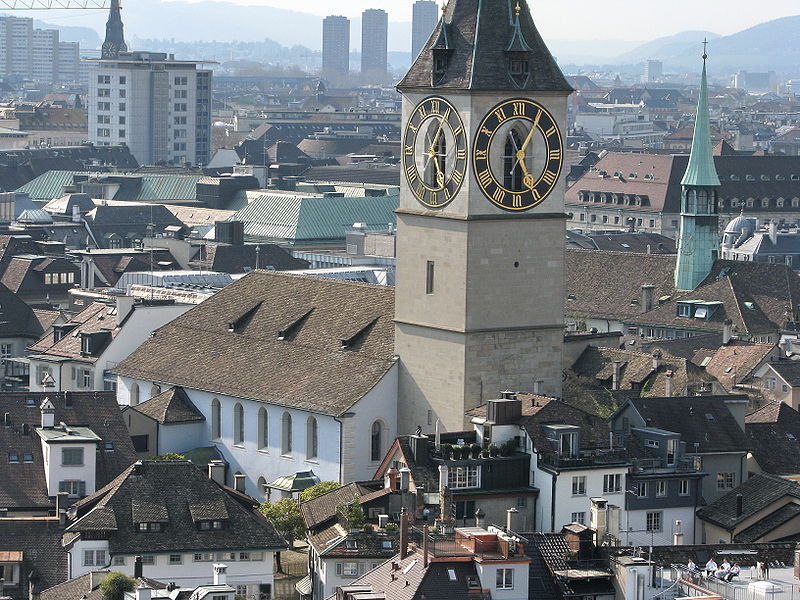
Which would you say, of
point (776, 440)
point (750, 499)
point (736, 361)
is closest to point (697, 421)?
point (776, 440)

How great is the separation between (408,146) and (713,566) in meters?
27.7

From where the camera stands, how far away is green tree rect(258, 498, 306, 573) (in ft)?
297

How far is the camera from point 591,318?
151250 millimetres

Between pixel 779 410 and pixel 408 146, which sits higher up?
pixel 408 146

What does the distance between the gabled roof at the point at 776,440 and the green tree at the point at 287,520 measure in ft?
57.9

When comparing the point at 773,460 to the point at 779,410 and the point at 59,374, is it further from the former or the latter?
the point at 59,374

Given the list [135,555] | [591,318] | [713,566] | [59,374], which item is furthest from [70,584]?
[591,318]

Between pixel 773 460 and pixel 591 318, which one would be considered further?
pixel 591 318

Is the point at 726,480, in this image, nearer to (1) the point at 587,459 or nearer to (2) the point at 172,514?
(1) the point at 587,459

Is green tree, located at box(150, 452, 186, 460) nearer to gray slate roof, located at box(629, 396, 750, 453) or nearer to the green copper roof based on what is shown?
gray slate roof, located at box(629, 396, 750, 453)

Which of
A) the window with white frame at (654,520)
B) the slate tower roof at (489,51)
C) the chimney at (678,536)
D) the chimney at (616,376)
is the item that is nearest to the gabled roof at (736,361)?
the chimney at (616,376)

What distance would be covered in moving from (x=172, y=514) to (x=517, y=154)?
18823mm

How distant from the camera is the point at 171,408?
106 meters

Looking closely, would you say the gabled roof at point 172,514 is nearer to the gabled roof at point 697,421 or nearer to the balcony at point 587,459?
the balcony at point 587,459
